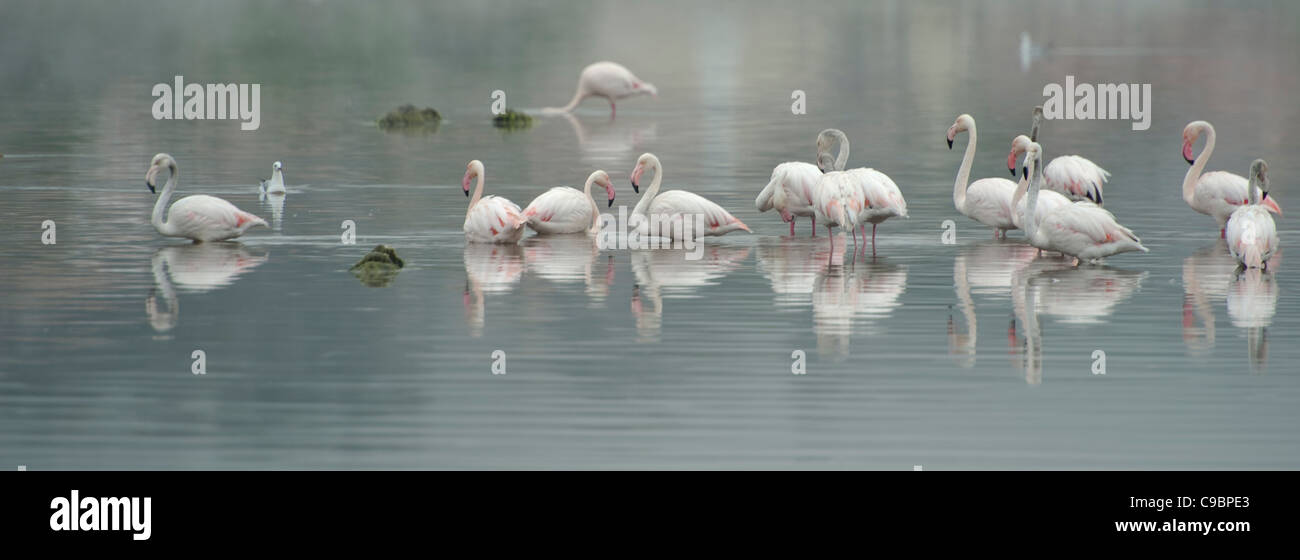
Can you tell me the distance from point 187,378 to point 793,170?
308 inches

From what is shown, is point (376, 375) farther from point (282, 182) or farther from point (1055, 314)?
point (282, 182)

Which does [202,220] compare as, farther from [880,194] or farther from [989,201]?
[989,201]

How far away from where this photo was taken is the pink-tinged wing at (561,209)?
16.6 m

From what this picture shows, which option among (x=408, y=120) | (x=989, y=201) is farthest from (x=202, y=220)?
(x=408, y=120)

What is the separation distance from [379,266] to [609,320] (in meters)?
2.88

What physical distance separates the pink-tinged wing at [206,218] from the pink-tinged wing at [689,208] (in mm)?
3650

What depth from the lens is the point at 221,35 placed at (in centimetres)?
6100

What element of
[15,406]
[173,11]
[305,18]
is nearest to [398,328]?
[15,406]

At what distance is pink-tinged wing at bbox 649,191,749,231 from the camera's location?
16.3 metres

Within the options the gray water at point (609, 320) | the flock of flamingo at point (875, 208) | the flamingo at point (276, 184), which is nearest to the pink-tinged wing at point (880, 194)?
the flock of flamingo at point (875, 208)

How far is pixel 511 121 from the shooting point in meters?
30.5

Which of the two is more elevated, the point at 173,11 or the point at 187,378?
the point at 173,11

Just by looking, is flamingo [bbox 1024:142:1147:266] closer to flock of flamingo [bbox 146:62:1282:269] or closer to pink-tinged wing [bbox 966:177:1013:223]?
flock of flamingo [bbox 146:62:1282:269]

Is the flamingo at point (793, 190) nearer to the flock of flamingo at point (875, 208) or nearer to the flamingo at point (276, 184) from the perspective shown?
the flock of flamingo at point (875, 208)
